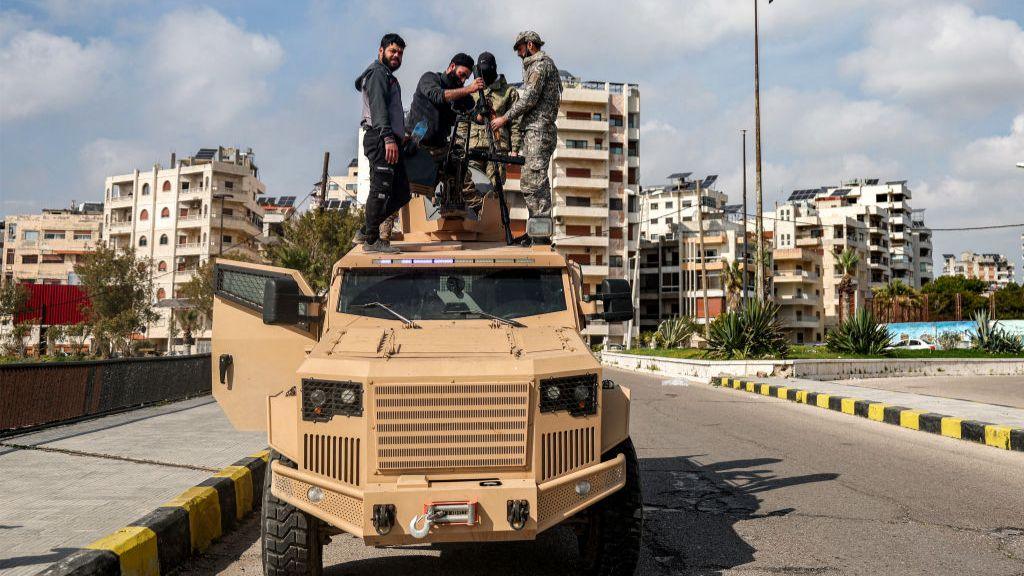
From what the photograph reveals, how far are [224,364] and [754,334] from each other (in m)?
21.6

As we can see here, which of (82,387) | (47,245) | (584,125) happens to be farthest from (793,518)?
(47,245)

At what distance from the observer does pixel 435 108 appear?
23.2ft

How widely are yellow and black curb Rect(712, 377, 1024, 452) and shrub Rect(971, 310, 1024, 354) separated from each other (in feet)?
54.7

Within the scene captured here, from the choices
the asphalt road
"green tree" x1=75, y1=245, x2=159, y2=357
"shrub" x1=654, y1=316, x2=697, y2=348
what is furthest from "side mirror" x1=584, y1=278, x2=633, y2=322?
"green tree" x1=75, y1=245, x2=159, y2=357

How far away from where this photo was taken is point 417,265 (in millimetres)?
5289

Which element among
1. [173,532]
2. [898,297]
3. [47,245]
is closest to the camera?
[173,532]

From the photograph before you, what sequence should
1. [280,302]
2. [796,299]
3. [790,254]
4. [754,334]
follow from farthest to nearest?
1. [790,254]
2. [796,299]
3. [754,334]
4. [280,302]

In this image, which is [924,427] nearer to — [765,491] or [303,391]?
[765,491]

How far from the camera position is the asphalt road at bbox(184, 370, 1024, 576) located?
500 cm

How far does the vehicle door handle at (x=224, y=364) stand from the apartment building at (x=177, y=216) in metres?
77.3

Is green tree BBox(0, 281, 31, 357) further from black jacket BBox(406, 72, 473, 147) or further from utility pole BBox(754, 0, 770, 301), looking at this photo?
black jacket BBox(406, 72, 473, 147)

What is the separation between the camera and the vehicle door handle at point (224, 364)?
5805 mm

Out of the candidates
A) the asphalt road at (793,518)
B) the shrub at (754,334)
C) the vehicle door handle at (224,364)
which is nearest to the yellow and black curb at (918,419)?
the asphalt road at (793,518)

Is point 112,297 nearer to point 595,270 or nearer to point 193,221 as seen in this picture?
point 193,221
